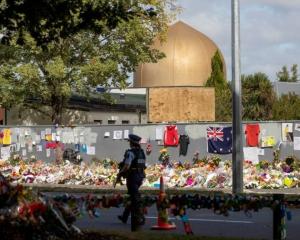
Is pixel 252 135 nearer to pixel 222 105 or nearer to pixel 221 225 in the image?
pixel 221 225

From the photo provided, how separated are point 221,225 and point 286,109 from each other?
144ft

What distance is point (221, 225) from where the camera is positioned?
14.2 m

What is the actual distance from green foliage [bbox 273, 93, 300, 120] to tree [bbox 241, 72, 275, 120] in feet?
2.44

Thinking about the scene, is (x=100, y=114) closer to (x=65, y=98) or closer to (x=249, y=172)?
(x=65, y=98)

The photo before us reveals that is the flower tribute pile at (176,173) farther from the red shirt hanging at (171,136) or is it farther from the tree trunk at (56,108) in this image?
the tree trunk at (56,108)

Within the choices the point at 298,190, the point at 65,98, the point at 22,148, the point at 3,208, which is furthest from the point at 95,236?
the point at 65,98

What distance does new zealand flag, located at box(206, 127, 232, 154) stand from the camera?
27.8 m

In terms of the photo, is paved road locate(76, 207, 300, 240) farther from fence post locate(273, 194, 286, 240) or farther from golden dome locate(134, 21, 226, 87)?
golden dome locate(134, 21, 226, 87)

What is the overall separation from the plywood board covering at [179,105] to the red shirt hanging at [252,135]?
Result: 6810 mm

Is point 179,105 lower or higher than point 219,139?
higher

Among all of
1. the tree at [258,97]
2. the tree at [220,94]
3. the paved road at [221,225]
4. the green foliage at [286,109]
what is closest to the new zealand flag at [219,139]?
the paved road at [221,225]

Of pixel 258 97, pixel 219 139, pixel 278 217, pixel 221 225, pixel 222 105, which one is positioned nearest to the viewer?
pixel 278 217

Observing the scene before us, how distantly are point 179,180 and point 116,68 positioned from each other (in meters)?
11.9

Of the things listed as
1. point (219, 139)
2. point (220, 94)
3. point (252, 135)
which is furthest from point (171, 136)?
point (220, 94)
